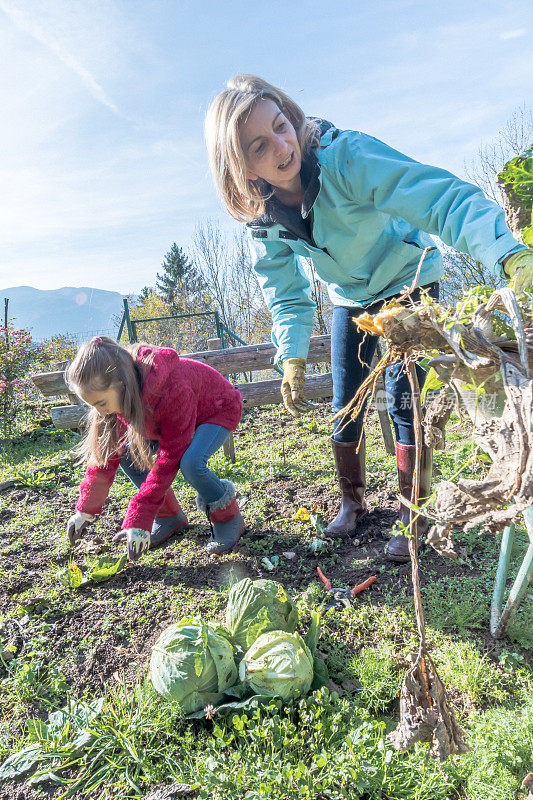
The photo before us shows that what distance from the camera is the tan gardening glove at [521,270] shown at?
2.97 ft

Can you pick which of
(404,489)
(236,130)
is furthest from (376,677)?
(236,130)

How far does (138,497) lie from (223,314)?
18.6 metres

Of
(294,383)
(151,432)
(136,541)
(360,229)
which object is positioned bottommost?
(136,541)

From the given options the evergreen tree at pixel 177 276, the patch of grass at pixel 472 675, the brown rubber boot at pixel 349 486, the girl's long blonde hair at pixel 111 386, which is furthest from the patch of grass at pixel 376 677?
the evergreen tree at pixel 177 276

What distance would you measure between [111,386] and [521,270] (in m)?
1.93

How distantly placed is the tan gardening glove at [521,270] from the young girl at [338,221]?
24 centimetres

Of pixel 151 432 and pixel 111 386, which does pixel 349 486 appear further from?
pixel 111 386

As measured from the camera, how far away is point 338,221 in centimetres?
203

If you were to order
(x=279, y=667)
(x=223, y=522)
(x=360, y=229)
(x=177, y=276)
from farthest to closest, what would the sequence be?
1. (x=177, y=276)
2. (x=223, y=522)
3. (x=360, y=229)
4. (x=279, y=667)

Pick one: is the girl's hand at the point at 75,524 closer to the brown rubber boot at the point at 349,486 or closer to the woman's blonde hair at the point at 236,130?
the brown rubber boot at the point at 349,486

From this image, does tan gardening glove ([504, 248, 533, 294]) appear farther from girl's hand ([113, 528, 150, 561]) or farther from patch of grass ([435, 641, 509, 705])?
girl's hand ([113, 528, 150, 561])

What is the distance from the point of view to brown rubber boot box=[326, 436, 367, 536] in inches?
102

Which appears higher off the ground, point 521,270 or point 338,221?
point 338,221

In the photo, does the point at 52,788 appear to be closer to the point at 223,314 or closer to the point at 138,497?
the point at 138,497
